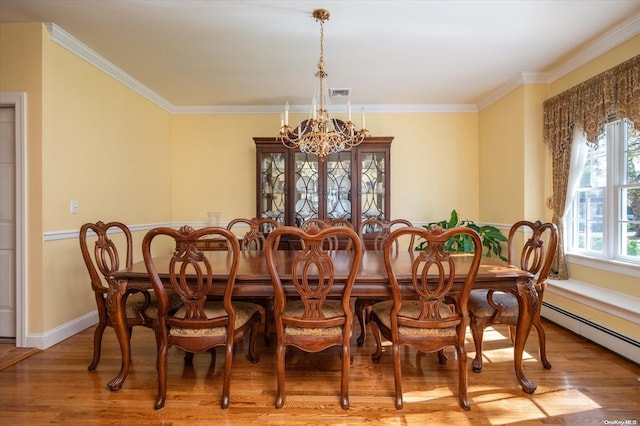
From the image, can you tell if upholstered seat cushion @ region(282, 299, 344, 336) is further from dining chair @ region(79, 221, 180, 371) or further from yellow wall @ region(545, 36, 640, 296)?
yellow wall @ region(545, 36, 640, 296)

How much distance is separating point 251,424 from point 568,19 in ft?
11.2

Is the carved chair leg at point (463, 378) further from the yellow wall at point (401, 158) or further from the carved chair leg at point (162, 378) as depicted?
the yellow wall at point (401, 158)

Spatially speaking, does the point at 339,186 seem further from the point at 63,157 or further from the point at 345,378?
the point at 63,157

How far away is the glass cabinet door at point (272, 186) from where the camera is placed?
13.3 ft

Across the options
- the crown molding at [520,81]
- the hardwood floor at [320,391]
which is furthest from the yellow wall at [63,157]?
the crown molding at [520,81]

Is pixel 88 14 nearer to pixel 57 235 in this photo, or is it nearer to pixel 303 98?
pixel 57 235

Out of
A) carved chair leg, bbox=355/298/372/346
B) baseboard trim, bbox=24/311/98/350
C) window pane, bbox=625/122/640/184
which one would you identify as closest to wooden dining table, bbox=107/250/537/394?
carved chair leg, bbox=355/298/372/346

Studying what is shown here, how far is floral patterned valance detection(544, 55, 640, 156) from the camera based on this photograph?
2328mm

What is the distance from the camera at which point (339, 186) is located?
4.06 meters

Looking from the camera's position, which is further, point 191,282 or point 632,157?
point 632,157

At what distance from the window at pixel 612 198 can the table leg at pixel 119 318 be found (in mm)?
3650

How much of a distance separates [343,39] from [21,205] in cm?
284

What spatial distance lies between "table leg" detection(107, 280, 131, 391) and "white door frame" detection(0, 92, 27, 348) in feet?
3.86

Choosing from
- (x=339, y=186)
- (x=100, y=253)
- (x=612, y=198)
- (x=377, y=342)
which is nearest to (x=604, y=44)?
(x=612, y=198)
